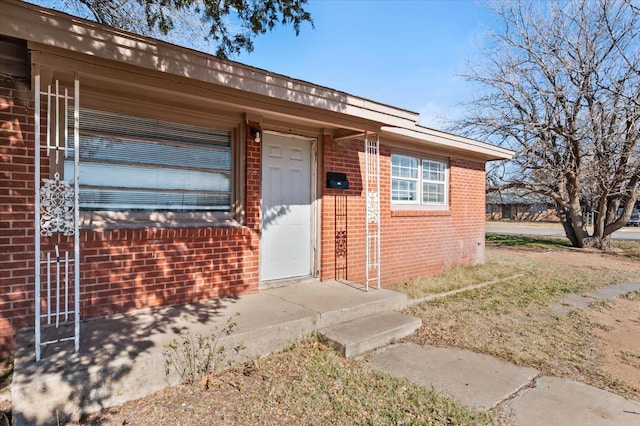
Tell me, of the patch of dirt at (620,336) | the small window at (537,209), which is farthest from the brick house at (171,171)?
the small window at (537,209)

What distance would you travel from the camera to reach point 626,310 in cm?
626

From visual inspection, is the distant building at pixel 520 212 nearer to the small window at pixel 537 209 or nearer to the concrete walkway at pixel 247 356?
the small window at pixel 537 209

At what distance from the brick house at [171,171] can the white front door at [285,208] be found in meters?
0.02

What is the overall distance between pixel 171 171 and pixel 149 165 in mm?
275

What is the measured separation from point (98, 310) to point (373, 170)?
469cm

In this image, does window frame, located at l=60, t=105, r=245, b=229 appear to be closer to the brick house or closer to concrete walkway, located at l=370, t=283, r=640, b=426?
the brick house

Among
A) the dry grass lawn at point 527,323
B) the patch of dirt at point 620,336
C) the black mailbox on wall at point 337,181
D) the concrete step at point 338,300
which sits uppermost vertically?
the black mailbox on wall at point 337,181

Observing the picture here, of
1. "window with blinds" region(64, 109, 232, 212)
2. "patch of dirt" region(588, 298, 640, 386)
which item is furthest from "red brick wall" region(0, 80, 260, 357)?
"patch of dirt" region(588, 298, 640, 386)

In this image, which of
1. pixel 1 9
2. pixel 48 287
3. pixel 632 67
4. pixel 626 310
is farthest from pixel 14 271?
pixel 632 67

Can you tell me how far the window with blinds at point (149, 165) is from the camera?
14.0 feet

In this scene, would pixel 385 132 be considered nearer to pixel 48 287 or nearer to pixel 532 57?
pixel 48 287

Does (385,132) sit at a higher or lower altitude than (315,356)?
higher

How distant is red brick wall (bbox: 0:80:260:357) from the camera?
368 centimetres

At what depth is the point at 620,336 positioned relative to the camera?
4.96 meters
